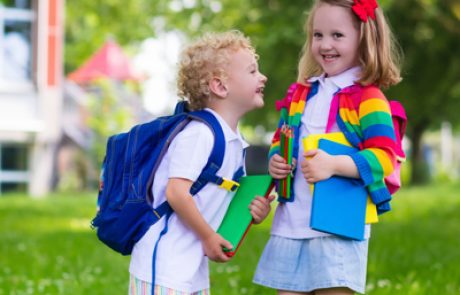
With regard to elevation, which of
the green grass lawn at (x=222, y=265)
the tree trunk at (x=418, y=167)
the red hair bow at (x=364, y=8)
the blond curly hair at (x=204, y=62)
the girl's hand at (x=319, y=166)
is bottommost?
the tree trunk at (x=418, y=167)

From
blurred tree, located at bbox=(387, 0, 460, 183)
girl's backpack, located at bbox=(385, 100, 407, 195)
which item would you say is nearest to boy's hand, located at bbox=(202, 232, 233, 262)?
girl's backpack, located at bbox=(385, 100, 407, 195)

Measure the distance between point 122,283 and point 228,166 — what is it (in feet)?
8.61

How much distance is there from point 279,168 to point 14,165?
18537 mm

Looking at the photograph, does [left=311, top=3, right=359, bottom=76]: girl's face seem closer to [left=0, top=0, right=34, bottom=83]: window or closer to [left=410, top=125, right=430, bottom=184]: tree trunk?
[left=0, top=0, right=34, bottom=83]: window

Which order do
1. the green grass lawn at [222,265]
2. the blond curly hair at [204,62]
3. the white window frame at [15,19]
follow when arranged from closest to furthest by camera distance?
1. the blond curly hair at [204,62]
2. the green grass lawn at [222,265]
3. the white window frame at [15,19]

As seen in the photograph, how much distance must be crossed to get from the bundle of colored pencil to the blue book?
0.59 ft

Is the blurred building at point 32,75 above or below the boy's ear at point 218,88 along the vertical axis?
below

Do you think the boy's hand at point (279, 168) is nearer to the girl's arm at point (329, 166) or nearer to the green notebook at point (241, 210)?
the green notebook at point (241, 210)

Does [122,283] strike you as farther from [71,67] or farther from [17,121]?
[71,67]

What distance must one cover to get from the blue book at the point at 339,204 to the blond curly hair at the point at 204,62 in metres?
0.51

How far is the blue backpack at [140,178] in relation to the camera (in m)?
3.23

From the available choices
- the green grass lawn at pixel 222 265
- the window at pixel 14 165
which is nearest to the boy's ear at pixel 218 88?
the green grass lawn at pixel 222 265

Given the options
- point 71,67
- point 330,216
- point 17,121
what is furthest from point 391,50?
point 71,67

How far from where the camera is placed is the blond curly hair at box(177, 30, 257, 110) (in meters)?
3.30
